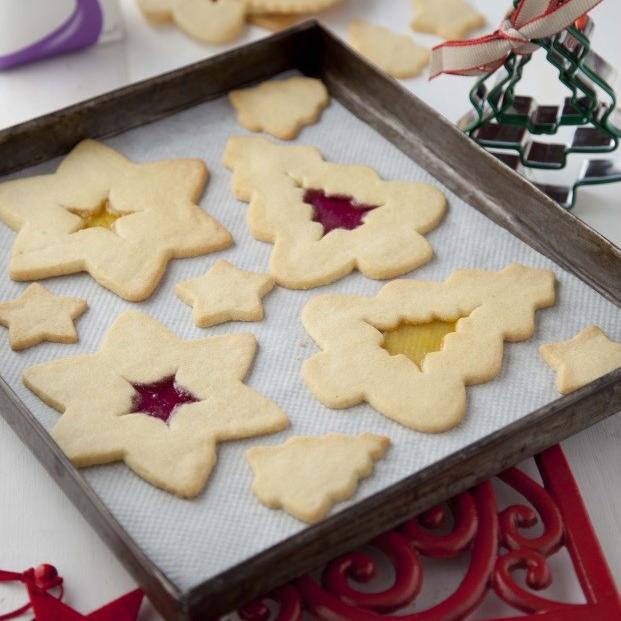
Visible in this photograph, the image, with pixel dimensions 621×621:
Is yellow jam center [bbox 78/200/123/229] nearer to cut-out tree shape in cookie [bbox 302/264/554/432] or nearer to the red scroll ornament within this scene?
cut-out tree shape in cookie [bbox 302/264/554/432]

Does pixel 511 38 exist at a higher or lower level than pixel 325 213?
higher

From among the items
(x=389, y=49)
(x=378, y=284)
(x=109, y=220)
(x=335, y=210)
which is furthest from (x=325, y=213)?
(x=389, y=49)

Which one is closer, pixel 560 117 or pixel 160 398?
pixel 160 398

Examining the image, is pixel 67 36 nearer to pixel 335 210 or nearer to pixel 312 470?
pixel 335 210

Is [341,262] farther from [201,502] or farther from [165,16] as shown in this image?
[165,16]

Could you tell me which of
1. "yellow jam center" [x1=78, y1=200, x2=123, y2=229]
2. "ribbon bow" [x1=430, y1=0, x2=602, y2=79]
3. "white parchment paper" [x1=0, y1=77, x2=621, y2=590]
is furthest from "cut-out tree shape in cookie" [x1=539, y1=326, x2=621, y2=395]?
"yellow jam center" [x1=78, y1=200, x2=123, y2=229]

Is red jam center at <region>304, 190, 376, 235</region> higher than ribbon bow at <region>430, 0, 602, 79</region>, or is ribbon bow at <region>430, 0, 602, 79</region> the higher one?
ribbon bow at <region>430, 0, 602, 79</region>

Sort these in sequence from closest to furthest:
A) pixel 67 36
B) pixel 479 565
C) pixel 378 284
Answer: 1. pixel 479 565
2. pixel 378 284
3. pixel 67 36
